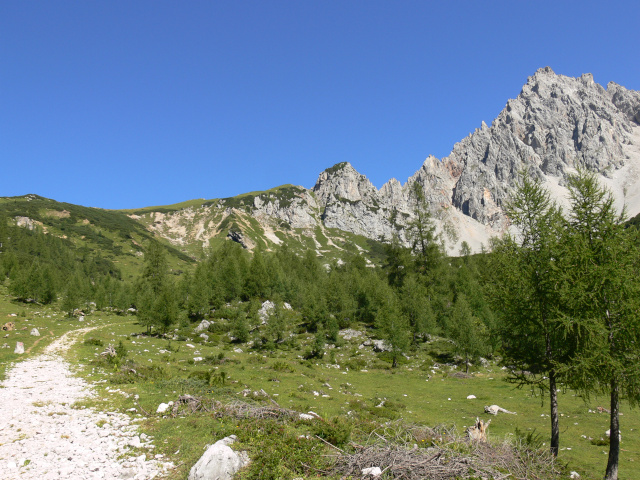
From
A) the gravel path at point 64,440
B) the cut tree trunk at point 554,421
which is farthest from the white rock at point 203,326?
the cut tree trunk at point 554,421

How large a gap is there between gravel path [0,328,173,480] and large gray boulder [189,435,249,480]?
1.32 meters

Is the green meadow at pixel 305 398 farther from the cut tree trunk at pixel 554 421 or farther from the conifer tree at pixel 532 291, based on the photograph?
the conifer tree at pixel 532 291

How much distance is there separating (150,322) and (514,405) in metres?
43.6

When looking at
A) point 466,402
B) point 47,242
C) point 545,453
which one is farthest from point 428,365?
point 47,242

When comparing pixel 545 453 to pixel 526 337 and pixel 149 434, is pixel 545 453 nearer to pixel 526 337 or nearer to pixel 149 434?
pixel 526 337

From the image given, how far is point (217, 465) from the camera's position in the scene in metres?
8.80

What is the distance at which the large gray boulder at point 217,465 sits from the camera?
8.67 meters

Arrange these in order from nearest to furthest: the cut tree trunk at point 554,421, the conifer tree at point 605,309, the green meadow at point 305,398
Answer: the green meadow at point 305,398
the conifer tree at point 605,309
the cut tree trunk at point 554,421

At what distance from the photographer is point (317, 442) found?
10727 millimetres

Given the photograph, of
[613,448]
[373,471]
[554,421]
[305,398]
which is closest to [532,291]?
[554,421]

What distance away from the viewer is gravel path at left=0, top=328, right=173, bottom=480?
906 centimetres

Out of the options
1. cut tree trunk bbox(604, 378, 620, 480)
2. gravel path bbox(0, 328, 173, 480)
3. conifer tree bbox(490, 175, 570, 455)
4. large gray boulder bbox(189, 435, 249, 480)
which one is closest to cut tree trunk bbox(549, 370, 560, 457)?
conifer tree bbox(490, 175, 570, 455)

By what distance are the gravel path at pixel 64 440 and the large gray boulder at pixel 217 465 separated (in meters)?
1.32

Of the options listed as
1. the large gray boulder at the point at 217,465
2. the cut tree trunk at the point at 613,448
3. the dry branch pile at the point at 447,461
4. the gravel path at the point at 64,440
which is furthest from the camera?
the cut tree trunk at the point at 613,448
